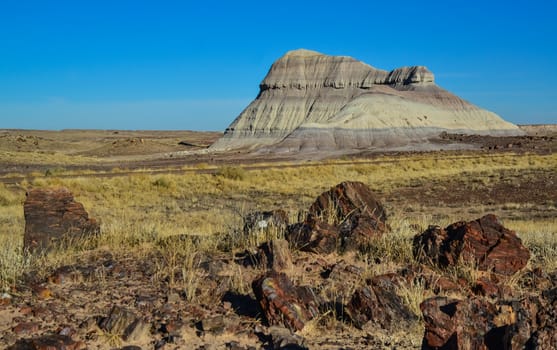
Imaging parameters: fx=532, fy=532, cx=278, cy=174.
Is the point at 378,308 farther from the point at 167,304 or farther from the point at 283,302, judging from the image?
the point at 167,304

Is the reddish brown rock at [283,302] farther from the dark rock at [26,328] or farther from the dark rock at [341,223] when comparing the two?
the dark rock at [341,223]

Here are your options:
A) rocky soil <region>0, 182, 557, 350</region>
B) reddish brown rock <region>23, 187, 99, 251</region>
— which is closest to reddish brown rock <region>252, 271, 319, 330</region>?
rocky soil <region>0, 182, 557, 350</region>

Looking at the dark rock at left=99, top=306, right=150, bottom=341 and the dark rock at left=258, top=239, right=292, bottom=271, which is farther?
the dark rock at left=258, top=239, right=292, bottom=271

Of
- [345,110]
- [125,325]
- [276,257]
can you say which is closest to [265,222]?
[276,257]

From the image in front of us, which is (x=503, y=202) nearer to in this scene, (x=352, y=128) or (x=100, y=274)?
(x=100, y=274)

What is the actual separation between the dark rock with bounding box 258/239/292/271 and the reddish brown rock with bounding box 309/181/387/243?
5.41ft

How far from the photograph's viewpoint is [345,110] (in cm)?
8669

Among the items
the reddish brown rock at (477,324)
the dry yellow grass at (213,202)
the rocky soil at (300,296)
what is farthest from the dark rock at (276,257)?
the reddish brown rock at (477,324)

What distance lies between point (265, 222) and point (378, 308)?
13.4 feet

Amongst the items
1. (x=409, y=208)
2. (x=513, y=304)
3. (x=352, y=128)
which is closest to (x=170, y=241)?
(x=513, y=304)

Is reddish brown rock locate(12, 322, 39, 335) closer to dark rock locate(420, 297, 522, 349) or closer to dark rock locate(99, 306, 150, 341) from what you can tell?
dark rock locate(99, 306, 150, 341)

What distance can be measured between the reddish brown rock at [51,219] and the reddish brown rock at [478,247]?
17.9 feet

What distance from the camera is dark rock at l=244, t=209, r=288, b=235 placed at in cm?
841

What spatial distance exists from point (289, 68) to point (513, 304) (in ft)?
325
